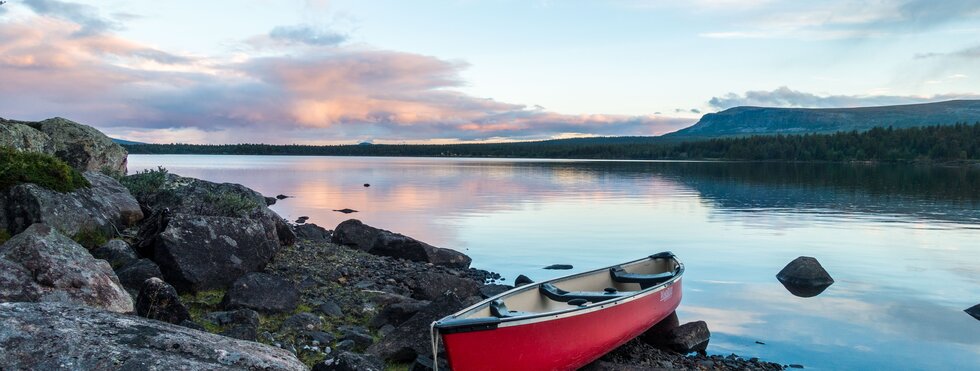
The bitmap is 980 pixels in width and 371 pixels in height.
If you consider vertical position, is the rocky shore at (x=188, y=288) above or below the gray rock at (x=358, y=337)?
above

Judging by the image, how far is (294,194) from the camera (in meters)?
60.4

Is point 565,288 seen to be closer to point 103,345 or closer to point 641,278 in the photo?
point 641,278

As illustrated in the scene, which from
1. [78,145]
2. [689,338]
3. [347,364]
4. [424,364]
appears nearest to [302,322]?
[424,364]

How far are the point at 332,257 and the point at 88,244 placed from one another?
5939 mm

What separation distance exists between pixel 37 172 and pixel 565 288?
10818mm

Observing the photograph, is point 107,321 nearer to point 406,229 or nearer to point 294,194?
point 406,229

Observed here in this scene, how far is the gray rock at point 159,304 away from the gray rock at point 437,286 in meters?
6.46

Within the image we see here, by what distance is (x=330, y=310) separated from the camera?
12367 millimetres

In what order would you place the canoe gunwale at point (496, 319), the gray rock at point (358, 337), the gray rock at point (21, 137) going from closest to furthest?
the canoe gunwale at point (496, 319) < the gray rock at point (358, 337) < the gray rock at point (21, 137)

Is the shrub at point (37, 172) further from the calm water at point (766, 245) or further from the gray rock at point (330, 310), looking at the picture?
the calm water at point (766, 245)

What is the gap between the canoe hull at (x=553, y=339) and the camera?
950cm

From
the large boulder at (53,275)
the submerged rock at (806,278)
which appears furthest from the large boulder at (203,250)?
the submerged rock at (806,278)

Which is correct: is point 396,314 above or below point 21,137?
below

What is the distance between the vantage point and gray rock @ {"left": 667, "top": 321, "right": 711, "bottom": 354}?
14047mm
